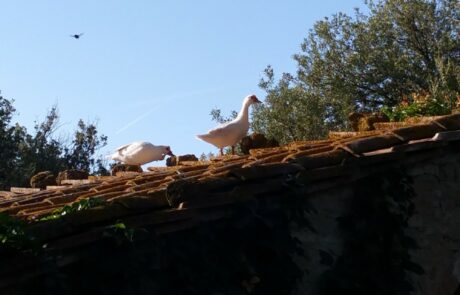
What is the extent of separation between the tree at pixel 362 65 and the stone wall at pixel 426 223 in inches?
618

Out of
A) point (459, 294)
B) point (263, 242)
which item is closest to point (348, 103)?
point (459, 294)

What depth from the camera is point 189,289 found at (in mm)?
5117

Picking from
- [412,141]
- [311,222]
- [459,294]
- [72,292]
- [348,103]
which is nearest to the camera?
[72,292]

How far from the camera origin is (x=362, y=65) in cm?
2305

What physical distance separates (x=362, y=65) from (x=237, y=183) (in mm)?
17975

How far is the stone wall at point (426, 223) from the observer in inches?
231

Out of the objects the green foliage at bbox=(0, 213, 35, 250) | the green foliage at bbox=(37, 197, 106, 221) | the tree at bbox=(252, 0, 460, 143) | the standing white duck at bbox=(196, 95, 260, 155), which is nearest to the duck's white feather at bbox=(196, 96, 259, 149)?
the standing white duck at bbox=(196, 95, 260, 155)

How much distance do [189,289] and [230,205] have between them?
0.58 metres

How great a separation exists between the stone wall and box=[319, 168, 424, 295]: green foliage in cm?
5

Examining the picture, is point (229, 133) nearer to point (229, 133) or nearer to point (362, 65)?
A: point (229, 133)

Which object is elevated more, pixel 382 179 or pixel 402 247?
pixel 382 179

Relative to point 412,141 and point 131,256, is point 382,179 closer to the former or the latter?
point 412,141

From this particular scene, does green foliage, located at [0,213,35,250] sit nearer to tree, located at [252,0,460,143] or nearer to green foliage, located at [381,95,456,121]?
green foliage, located at [381,95,456,121]

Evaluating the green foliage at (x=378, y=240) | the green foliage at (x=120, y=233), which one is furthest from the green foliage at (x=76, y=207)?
the green foliage at (x=378, y=240)
